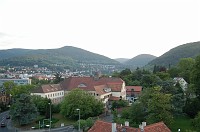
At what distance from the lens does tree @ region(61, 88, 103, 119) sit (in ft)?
218

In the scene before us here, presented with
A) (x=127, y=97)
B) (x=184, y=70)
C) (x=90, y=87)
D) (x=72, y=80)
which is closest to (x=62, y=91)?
(x=72, y=80)

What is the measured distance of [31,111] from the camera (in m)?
66.1

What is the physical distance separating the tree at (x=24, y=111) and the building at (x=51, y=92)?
597 inches

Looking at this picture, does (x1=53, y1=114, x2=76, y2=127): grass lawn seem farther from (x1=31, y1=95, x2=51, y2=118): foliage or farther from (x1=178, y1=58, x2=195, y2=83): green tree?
(x1=178, y1=58, x2=195, y2=83): green tree

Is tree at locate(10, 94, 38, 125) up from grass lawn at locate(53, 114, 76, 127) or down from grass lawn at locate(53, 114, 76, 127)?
up

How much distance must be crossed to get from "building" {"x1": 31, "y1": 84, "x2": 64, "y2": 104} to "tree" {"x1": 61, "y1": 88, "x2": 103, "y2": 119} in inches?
583

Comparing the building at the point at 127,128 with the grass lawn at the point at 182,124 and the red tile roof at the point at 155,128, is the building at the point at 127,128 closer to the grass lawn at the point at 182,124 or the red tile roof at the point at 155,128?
the red tile roof at the point at 155,128

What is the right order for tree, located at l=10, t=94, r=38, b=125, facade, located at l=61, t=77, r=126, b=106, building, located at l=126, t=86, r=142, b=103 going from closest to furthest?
tree, located at l=10, t=94, r=38, b=125 → facade, located at l=61, t=77, r=126, b=106 → building, located at l=126, t=86, r=142, b=103

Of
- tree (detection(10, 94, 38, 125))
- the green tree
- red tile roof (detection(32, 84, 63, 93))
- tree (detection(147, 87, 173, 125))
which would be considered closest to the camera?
tree (detection(147, 87, 173, 125))

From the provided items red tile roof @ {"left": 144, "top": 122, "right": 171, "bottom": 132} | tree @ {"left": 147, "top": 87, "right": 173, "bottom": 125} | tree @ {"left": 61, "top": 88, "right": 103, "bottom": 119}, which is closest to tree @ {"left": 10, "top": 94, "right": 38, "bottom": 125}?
tree @ {"left": 61, "top": 88, "right": 103, "bottom": 119}

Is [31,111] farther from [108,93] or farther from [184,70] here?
[184,70]

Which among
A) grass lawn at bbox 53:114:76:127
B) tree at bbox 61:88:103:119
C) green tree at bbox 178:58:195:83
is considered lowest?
grass lawn at bbox 53:114:76:127

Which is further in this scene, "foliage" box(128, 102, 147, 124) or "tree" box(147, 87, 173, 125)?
"foliage" box(128, 102, 147, 124)

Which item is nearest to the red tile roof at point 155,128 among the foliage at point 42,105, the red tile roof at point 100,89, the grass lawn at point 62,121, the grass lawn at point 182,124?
the grass lawn at point 182,124
